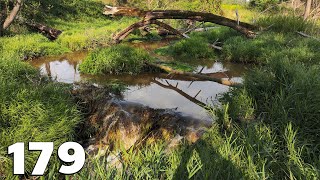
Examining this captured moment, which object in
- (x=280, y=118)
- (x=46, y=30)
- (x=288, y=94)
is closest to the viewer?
Result: (x=280, y=118)

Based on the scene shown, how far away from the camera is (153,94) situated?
23.2 feet

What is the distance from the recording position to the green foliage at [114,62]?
342 inches

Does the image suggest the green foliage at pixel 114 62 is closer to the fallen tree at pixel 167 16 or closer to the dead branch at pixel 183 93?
the dead branch at pixel 183 93

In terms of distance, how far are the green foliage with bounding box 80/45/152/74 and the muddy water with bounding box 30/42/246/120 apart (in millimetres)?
233

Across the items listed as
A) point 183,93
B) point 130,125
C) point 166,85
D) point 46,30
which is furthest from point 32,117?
point 46,30

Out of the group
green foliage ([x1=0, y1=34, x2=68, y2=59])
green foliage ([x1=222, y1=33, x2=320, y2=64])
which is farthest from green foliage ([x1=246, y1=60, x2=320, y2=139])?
green foliage ([x1=0, y1=34, x2=68, y2=59])

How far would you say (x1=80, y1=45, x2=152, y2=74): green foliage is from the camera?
8688mm

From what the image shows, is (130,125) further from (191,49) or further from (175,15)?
(191,49)

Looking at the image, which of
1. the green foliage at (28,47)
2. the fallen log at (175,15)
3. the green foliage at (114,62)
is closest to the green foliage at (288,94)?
the green foliage at (114,62)

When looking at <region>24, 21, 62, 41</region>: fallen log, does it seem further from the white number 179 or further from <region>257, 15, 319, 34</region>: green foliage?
the white number 179

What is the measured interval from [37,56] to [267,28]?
310 inches

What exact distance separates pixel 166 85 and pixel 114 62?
1767 mm

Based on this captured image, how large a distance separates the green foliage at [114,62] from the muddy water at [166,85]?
0.76ft

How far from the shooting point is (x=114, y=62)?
8750mm
